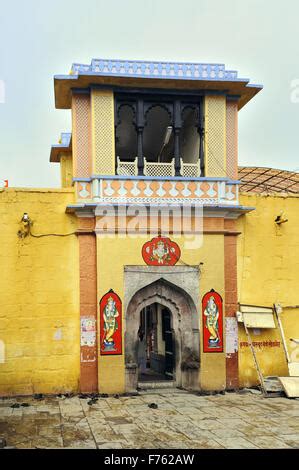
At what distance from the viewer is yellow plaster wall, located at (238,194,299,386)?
11781mm

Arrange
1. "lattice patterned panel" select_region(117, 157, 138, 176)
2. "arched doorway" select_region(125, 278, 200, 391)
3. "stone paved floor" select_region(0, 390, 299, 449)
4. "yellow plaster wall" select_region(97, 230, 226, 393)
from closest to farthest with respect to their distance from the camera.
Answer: "stone paved floor" select_region(0, 390, 299, 449) < "yellow plaster wall" select_region(97, 230, 226, 393) < "arched doorway" select_region(125, 278, 200, 391) < "lattice patterned panel" select_region(117, 157, 138, 176)

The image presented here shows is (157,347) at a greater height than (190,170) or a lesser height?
lesser

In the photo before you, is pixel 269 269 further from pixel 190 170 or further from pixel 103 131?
pixel 103 131

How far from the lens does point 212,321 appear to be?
1149 centimetres

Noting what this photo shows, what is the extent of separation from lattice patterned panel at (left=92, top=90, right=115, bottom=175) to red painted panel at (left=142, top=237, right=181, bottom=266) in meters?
1.65

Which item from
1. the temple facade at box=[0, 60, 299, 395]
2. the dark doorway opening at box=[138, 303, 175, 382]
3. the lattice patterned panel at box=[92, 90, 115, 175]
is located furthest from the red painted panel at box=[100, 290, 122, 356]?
the lattice patterned panel at box=[92, 90, 115, 175]

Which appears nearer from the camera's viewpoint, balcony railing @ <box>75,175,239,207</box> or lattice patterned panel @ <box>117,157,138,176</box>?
balcony railing @ <box>75,175,239,207</box>

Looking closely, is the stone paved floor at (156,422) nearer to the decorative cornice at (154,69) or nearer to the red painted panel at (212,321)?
the red painted panel at (212,321)

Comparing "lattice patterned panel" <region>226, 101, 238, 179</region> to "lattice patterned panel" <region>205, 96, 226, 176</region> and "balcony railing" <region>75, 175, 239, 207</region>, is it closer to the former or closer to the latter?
"lattice patterned panel" <region>205, 96, 226, 176</region>

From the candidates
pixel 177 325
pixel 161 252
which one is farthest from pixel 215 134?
pixel 177 325

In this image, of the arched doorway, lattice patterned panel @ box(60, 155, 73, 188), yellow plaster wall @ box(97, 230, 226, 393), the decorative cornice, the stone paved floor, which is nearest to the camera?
the stone paved floor

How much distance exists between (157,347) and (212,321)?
344 cm

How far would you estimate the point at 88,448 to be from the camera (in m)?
7.27

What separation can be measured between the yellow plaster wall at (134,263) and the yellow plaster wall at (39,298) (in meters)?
0.55
